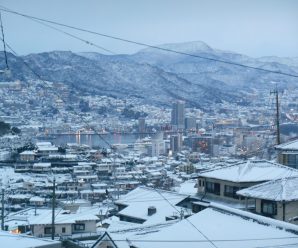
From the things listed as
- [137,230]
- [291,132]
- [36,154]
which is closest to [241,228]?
[137,230]

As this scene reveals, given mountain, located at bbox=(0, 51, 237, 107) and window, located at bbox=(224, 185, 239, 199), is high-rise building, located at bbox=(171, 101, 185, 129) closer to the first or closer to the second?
mountain, located at bbox=(0, 51, 237, 107)

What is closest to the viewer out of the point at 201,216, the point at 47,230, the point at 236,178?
the point at 201,216

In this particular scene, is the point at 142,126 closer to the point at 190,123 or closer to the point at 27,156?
the point at 190,123

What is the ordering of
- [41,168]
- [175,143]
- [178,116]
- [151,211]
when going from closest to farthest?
1. [151,211]
2. [41,168]
3. [175,143]
4. [178,116]

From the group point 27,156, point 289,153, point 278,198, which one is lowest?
point 27,156

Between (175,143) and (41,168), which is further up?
(175,143)

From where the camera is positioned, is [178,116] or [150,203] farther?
[178,116]

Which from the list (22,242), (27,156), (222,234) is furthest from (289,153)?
(27,156)
